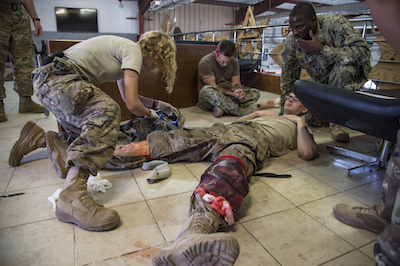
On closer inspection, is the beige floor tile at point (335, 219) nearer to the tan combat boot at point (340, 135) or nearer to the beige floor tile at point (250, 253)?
the beige floor tile at point (250, 253)

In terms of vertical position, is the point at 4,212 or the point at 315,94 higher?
the point at 315,94

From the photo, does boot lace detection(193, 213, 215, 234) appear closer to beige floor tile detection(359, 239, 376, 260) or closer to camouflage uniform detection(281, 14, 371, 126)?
beige floor tile detection(359, 239, 376, 260)

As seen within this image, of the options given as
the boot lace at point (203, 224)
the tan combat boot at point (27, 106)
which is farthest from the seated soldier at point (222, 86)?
the boot lace at point (203, 224)

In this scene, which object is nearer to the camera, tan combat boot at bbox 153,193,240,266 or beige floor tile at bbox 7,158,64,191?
tan combat boot at bbox 153,193,240,266

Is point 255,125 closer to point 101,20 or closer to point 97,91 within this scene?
point 97,91

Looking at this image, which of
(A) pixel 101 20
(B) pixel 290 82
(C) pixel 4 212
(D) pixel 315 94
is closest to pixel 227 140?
(D) pixel 315 94

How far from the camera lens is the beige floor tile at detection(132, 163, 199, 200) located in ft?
4.69

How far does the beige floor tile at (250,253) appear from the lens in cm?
96

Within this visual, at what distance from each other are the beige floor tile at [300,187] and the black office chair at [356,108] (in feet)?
1.29

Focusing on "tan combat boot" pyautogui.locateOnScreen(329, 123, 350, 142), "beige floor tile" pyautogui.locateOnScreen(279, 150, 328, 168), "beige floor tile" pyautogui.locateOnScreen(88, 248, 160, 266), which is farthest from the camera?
"tan combat boot" pyautogui.locateOnScreen(329, 123, 350, 142)

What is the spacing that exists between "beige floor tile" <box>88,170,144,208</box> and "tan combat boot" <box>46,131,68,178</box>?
0.75 ft

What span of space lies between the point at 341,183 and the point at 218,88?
1897 mm

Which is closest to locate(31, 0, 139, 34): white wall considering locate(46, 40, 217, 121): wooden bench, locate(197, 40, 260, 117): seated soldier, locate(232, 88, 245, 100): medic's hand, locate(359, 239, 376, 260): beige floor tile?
locate(46, 40, 217, 121): wooden bench

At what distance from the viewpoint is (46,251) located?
39.2 inches
